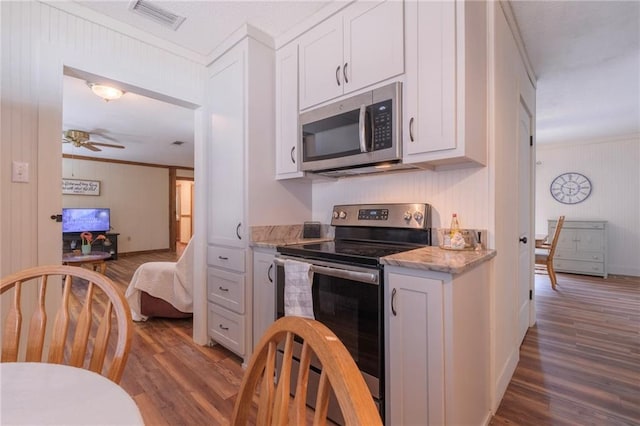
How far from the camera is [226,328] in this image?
2217mm

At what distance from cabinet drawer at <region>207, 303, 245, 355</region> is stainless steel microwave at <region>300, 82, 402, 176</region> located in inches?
47.7

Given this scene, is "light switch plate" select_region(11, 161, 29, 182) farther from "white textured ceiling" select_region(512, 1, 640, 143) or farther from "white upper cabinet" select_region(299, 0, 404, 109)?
"white textured ceiling" select_region(512, 1, 640, 143)

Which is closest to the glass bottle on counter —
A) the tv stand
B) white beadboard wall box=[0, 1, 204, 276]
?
white beadboard wall box=[0, 1, 204, 276]

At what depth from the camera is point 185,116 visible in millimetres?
3885

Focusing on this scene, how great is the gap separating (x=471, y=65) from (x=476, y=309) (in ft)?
3.95

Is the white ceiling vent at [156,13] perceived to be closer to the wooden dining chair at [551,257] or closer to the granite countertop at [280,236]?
the granite countertop at [280,236]

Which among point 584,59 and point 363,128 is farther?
point 584,59

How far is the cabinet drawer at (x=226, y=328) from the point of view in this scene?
6.89 feet

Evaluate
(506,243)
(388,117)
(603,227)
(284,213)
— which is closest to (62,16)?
(284,213)

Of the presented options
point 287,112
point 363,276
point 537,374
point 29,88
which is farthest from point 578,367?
point 29,88

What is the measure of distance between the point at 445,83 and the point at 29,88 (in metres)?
2.32

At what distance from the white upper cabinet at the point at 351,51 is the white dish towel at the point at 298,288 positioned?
1.10 m

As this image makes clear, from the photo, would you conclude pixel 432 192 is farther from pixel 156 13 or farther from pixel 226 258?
pixel 156 13

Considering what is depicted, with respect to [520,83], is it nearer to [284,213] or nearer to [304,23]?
[304,23]
